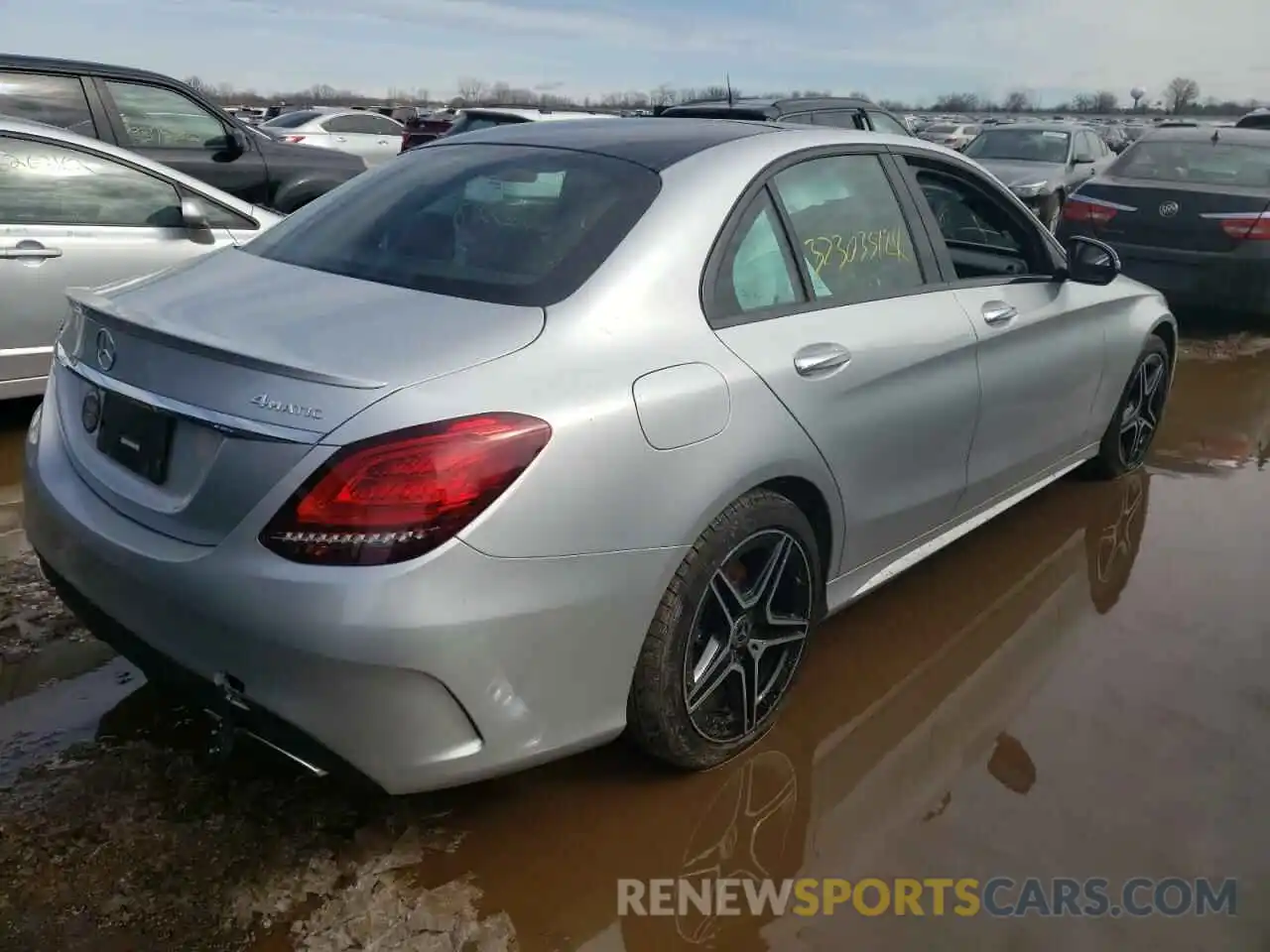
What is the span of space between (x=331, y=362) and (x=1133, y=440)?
4008 mm

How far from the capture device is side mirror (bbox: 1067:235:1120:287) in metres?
3.93

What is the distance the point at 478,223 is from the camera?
8.87 feet

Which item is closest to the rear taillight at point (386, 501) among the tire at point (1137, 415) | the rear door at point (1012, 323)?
the rear door at point (1012, 323)

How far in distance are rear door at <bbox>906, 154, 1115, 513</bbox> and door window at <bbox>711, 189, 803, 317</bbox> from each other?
0.81m

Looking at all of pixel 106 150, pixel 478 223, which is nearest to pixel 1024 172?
pixel 106 150

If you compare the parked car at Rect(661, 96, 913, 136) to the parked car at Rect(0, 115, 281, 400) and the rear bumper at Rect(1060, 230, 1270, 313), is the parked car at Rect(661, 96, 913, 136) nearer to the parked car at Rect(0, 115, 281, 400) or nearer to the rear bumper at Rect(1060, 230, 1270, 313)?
the rear bumper at Rect(1060, 230, 1270, 313)

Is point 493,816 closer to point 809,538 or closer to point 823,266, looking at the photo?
point 809,538

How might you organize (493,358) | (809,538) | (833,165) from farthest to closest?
(833,165), (809,538), (493,358)

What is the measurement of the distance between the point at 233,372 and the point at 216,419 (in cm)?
10

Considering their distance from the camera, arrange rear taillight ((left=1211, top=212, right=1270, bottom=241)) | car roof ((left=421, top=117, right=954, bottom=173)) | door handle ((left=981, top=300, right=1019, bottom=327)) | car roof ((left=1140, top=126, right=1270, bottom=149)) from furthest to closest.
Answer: car roof ((left=1140, top=126, right=1270, bottom=149)), rear taillight ((left=1211, top=212, right=1270, bottom=241)), door handle ((left=981, top=300, right=1019, bottom=327)), car roof ((left=421, top=117, right=954, bottom=173))

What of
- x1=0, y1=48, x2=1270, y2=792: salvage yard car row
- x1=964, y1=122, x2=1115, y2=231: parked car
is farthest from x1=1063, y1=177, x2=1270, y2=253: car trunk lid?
x1=0, y1=48, x2=1270, y2=792: salvage yard car row

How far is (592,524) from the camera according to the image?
211cm

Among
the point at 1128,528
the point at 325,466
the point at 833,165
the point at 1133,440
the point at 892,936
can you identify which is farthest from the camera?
the point at 1133,440

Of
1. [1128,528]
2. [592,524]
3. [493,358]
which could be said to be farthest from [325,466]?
[1128,528]
